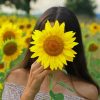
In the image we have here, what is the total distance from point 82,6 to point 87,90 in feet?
92.6

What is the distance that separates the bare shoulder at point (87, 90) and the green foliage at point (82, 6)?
25.8 metres

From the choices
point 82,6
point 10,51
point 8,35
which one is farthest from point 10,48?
point 82,6

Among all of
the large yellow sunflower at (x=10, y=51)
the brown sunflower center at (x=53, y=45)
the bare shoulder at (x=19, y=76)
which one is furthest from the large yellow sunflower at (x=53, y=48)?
the large yellow sunflower at (x=10, y=51)

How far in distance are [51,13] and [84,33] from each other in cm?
337

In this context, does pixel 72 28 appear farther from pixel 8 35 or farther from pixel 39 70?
pixel 8 35

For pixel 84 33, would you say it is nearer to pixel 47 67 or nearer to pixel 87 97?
pixel 87 97

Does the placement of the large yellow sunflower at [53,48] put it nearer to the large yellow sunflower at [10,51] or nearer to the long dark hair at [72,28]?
the long dark hair at [72,28]

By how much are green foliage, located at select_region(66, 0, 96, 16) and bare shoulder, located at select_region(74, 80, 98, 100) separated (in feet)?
84.7

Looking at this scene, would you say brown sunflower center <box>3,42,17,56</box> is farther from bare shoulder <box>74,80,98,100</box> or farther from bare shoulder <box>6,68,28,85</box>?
bare shoulder <box>74,80,98,100</box>

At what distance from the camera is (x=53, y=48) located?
1462 millimetres

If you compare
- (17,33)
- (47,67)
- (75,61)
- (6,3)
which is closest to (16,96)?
(75,61)

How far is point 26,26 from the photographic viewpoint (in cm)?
513

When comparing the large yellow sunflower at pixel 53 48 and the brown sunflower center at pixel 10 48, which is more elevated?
the large yellow sunflower at pixel 53 48

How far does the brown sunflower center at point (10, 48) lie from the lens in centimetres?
258
